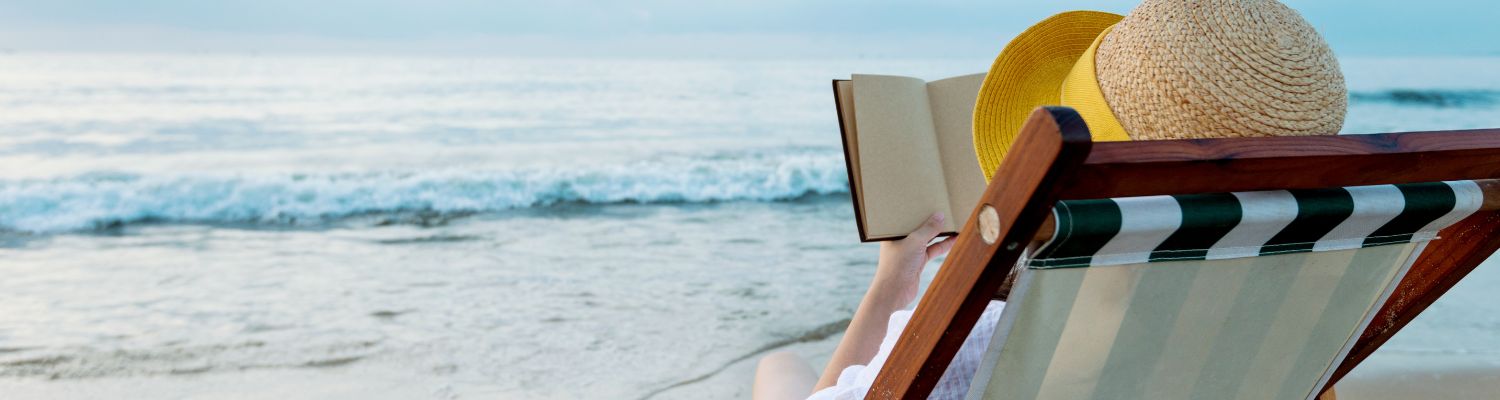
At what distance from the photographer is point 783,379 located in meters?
1.87

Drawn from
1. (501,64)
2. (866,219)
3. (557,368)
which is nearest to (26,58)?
(501,64)

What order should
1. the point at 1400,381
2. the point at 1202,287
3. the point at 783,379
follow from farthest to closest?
1. the point at 1400,381
2. the point at 783,379
3. the point at 1202,287

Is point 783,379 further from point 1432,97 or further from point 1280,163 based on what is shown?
point 1432,97

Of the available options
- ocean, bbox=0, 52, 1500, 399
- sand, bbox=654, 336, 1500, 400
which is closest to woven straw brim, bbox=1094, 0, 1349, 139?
sand, bbox=654, 336, 1500, 400

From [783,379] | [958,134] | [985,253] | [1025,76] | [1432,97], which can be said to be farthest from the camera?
[1432,97]

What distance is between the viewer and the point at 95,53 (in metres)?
19.7

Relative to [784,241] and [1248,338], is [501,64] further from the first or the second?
[1248,338]

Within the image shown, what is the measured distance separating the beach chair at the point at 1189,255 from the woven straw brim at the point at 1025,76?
39 cm

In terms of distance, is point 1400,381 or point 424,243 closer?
point 1400,381

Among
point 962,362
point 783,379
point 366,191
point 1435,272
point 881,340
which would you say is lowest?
point 366,191

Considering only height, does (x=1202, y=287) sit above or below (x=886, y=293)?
above

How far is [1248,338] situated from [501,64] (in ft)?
64.7

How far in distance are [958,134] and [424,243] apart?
4950 mm

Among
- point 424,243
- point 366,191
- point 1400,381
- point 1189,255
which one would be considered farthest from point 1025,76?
point 366,191
